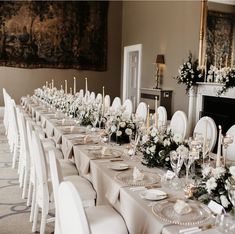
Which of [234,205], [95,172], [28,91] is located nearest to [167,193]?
[234,205]

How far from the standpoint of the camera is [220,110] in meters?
5.68

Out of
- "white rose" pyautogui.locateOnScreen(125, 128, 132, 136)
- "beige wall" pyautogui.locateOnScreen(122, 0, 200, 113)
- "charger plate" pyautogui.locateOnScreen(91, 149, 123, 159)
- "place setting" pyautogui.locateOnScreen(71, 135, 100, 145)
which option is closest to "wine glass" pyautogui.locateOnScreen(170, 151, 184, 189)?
"charger plate" pyautogui.locateOnScreen(91, 149, 123, 159)

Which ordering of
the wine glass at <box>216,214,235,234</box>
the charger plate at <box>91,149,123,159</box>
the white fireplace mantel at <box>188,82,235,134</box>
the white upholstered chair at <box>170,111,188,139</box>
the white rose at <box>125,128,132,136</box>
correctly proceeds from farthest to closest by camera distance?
the white fireplace mantel at <box>188,82,235,134</box>, the white upholstered chair at <box>170,111,188,139</box>, the white rose at <box>125,128,132,136</box>, the charger plate at <box>91,149,123,159</box>, the wine glass at <box>216,214,235,234</box>

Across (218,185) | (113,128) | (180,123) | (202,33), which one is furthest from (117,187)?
(202,33)

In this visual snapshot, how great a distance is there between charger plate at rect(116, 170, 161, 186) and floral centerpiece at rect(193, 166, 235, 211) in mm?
380

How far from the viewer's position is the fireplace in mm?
5390

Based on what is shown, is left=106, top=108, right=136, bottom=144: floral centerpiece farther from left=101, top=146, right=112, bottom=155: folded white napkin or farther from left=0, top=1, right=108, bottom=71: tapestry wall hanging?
left=0, top=1, right=108, bottom=71: tapestry wall hanging

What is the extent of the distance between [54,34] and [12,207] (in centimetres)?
765

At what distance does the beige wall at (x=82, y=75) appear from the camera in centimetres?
987

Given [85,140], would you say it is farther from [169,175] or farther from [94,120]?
[169,175]

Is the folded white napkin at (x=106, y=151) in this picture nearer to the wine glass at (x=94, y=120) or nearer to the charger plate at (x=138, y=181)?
the charger plate at (x=138, y=181)

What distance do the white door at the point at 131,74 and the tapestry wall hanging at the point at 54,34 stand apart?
806 millimetres

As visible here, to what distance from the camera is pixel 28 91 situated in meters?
10.1

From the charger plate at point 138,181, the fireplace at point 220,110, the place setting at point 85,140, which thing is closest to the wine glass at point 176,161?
the charger plate at point 138,181
